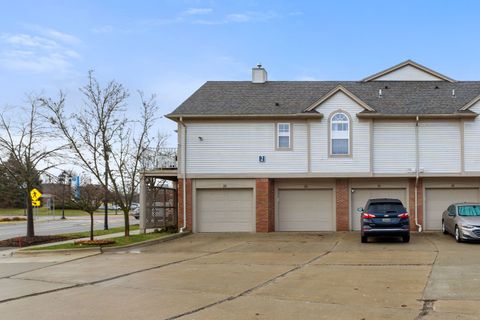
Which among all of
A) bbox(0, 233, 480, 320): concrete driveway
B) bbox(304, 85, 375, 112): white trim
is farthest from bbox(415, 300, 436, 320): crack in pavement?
bbox(304, 85, 375, 112): white trim

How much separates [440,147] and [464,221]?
6.37 meters

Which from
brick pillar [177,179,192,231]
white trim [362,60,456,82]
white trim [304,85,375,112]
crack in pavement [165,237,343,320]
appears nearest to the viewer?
crack in pavement [165,237,343,320]

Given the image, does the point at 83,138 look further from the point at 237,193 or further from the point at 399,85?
the point at 399,85

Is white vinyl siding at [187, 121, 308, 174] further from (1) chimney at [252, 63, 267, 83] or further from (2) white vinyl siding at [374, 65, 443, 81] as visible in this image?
(2) white vinyl siding at [374, 65, 443, 81]

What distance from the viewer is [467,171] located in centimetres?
2475

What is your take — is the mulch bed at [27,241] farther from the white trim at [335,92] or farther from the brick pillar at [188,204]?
the white trim at [335,92]

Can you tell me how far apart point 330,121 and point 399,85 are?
16.0 ft

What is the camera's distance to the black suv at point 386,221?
1941 cm

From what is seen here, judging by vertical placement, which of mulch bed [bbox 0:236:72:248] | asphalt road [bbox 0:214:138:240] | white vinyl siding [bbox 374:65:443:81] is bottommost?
asphalt road [bbox 0:214:138:240]

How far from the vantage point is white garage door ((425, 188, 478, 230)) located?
25406 millimetres

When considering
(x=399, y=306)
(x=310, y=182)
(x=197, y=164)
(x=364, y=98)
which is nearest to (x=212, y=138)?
(x=197, y=164)

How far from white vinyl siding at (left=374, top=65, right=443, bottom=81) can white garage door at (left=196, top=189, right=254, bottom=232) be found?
9.58 m

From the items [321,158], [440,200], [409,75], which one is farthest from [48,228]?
[440,200]

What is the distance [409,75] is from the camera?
1095 inches
